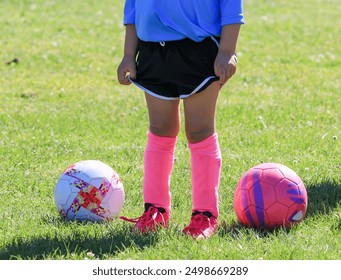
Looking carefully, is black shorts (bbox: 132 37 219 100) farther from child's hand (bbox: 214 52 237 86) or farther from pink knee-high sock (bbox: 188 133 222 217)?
pink knee-high sock (bbox: 188 133 222 217)

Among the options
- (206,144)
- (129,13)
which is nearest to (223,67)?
(206,144)

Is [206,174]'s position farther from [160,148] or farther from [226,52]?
[226,52]

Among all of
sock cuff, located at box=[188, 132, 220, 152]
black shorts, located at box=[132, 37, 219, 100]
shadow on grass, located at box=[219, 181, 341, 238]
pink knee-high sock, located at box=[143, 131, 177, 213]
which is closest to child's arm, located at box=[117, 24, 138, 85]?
black shorts, located at box=[132, 37, 219, 100]

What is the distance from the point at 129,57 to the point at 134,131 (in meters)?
2.54

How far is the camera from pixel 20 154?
21.6 ft

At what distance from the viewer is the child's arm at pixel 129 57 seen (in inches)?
191

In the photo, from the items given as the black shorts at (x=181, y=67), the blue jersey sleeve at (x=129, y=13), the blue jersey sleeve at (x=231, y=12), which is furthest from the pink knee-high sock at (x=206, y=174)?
the blue jersey sleeve at (x=129, y=13)

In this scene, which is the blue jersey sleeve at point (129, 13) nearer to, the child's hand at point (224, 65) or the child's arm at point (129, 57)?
the child's arm at point (129, 57)

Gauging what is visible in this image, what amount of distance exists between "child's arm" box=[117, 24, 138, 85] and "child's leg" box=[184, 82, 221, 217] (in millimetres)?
435

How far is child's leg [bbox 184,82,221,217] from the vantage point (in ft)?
15.3
